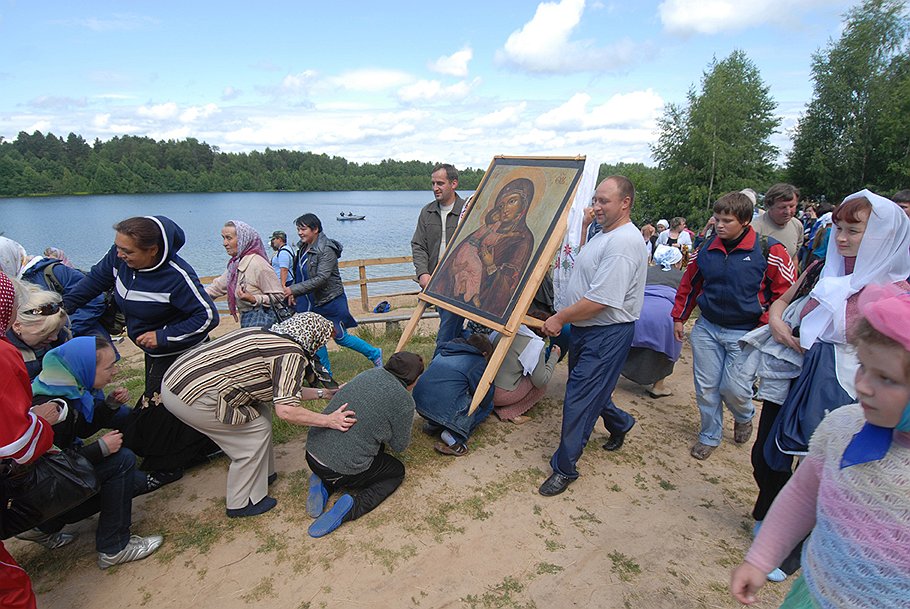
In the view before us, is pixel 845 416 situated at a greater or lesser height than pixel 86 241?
greater

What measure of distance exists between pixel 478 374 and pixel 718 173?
2812 centimetres

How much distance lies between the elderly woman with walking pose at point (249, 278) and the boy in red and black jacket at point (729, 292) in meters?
3.67

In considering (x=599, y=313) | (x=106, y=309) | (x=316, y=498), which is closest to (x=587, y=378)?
(x=599, y=313)

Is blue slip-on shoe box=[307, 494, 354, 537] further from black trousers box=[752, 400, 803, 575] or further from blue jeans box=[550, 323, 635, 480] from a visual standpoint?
black trousers box=[752, 400, 803, 575]

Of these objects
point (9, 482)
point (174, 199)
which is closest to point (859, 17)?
point (9, 482)

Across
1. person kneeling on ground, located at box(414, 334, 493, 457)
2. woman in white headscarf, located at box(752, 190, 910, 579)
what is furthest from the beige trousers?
woman in white headscarf, located at box(752, 190, 910, 579)

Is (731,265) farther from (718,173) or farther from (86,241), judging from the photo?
(86,241)

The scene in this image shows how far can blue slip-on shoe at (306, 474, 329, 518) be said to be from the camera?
10.4ft

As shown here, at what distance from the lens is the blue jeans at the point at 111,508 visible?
8.90ft

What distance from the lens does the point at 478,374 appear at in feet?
12.9

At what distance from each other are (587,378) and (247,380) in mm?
2201

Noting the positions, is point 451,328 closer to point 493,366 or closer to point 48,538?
point 493,366

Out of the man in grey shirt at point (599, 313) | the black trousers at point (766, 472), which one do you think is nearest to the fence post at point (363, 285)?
the man in grey shirt at point (599, 313)

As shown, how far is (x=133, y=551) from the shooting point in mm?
2818
